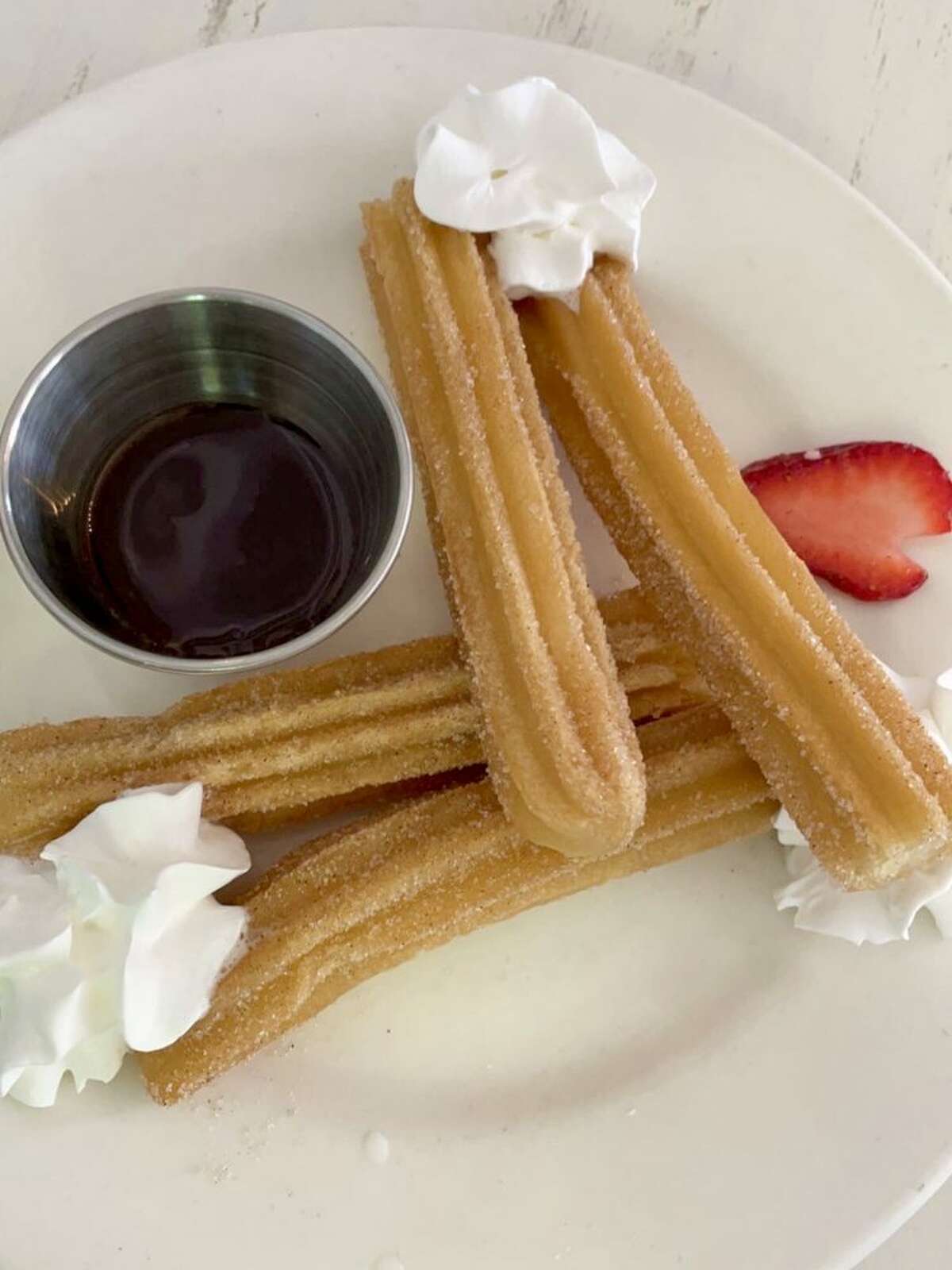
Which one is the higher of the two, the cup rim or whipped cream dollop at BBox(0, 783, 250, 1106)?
the cup rim

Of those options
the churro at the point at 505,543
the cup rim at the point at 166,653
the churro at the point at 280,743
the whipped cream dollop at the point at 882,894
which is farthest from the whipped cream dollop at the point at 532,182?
the whipped cream dollop at the point at 882,894

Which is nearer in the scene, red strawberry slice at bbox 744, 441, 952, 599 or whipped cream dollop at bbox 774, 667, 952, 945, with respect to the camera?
whipped cream dollop at bbox 774, 667, 952, 945

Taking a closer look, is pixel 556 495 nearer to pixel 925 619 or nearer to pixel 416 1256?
pixel 925 619

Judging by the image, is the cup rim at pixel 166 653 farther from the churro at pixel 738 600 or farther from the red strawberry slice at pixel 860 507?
the red strawberry slice at pixel 860 507

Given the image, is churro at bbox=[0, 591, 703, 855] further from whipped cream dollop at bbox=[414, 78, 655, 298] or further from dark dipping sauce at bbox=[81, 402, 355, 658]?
whipped cream dollop at bbox=[414, 78, 655, 298]

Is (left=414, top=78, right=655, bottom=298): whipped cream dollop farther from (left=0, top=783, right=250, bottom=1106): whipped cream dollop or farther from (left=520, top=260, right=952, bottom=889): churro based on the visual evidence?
(left=0, top=783, right=250, bottom=1106): whipped cream dollop

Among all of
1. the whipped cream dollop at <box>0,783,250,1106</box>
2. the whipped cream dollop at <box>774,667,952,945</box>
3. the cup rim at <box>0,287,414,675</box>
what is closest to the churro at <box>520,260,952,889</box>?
the whipped cream dollop at <box>774,667,952,945</box>

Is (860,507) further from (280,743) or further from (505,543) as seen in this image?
(280,743)
